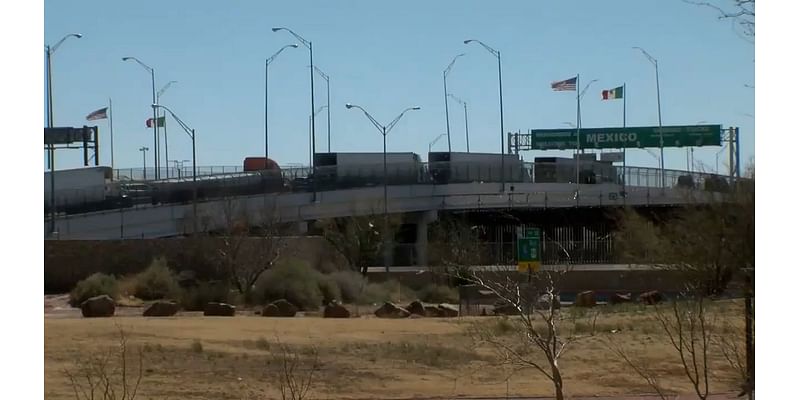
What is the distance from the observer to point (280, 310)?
45.1 metres

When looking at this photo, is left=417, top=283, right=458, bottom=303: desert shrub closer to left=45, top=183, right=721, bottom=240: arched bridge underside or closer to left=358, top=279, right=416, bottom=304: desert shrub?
left=358, top=279, right=416, bottom=304: desert shrub

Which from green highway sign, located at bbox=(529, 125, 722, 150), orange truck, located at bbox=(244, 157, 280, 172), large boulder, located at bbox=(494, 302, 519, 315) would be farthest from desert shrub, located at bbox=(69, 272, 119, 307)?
green highway sign, located at bbox=(529, 125, 722, 150)

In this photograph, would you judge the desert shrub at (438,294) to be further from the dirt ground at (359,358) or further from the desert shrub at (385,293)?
the dirt ground at (359,358)

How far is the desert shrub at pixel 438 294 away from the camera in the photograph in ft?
174

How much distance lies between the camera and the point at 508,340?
3061 centimetres

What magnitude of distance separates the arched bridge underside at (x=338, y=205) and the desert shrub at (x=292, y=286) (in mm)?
9308

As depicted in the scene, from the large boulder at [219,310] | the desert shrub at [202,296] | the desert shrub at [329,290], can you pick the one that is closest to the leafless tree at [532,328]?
the large boulder at [219,310]

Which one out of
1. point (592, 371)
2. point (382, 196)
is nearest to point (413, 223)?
point (382, 196)

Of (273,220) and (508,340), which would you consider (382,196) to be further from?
(508,340)

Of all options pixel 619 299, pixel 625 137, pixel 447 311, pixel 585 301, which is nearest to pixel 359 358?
pixel 447 311

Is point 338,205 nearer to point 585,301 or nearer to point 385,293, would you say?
point 385,293

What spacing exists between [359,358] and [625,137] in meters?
73.9

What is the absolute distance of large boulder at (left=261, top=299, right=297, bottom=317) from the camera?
44.5 m

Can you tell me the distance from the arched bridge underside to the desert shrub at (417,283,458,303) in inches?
484
